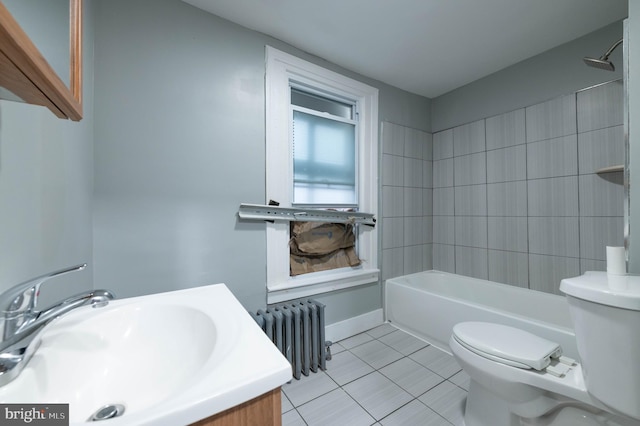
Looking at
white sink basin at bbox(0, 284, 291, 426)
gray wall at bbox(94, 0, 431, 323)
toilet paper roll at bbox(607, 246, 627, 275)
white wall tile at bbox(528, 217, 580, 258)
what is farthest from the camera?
white wall tile at bbox(528, 217, 580, 258)

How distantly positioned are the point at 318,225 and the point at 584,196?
198cm

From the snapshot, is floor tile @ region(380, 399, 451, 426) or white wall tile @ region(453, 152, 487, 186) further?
white wall tile @ region(453, 152, 487, 186)

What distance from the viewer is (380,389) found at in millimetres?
1441

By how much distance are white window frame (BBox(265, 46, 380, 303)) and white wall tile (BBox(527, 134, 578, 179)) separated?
131 cm

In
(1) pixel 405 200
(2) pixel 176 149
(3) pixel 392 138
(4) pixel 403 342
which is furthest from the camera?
(1) pixel 405 200

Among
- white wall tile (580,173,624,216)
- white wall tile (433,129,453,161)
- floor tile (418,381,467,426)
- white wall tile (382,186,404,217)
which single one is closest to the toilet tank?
floor tile (418,381,467,426)

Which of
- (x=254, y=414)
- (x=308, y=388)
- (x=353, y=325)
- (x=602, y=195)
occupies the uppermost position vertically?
(x=602, y=195)

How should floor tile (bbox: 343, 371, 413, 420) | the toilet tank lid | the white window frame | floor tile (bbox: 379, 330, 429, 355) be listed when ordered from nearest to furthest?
the toilet tank lid → floor tile (bbox: 343, 371, 413, 420) → the white window frame → floor tile (bbox: 379, 330, 429, 355)

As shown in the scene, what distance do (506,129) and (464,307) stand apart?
162 centimetres

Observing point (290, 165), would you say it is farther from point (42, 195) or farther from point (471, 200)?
point (471, 200)

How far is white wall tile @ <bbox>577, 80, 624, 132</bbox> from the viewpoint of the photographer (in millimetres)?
1565

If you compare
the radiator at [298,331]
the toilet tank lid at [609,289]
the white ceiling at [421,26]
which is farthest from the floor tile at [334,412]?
the white ceiling at [421,26]

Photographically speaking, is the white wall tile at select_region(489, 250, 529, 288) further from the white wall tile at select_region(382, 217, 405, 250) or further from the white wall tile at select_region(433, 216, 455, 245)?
the white wall tile at select_region(382, 217, 405, 250)

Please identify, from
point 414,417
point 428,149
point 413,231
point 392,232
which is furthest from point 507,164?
point 414,417
